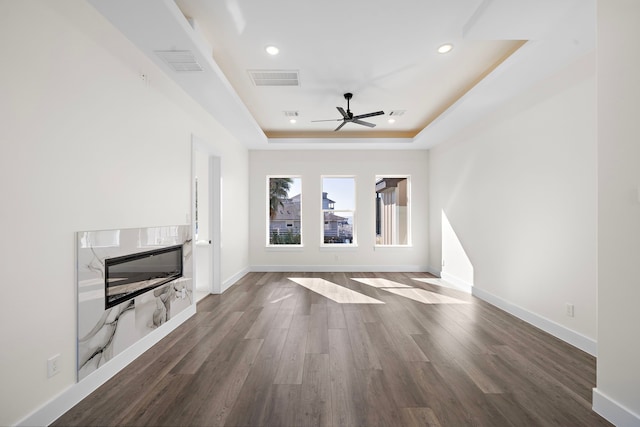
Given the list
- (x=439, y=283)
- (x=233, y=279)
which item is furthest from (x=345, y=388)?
(x=439, y=283)

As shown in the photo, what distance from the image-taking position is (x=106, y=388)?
2.05 meters

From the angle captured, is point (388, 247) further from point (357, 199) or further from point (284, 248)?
point (284, 248)

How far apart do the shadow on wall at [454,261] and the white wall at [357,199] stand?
904 millimetres

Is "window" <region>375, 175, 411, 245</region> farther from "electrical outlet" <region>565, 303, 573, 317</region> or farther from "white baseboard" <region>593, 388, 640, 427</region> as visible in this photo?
"white baseboard" <region>593, 388, 640, 427</region>

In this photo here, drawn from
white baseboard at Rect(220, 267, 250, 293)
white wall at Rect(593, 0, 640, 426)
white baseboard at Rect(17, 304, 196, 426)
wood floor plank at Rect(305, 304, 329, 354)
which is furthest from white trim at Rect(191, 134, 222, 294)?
white wall at Rect(593, 0, 640, 426)

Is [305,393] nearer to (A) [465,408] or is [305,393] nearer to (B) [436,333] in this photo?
(A) [465,408]

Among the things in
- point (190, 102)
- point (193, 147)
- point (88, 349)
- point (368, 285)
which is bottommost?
point (368, 285)

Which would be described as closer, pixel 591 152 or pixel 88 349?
pixel 88 349

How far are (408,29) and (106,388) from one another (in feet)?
12.7

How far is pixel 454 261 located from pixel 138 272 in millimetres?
4815

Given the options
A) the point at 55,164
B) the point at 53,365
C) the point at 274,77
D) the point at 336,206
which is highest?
the point at 274,77

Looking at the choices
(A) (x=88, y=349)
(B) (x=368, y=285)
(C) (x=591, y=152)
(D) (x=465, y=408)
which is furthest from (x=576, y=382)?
(A) (x=88, y=349)

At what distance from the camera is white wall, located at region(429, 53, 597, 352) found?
262cm

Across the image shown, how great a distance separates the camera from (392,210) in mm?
6664
